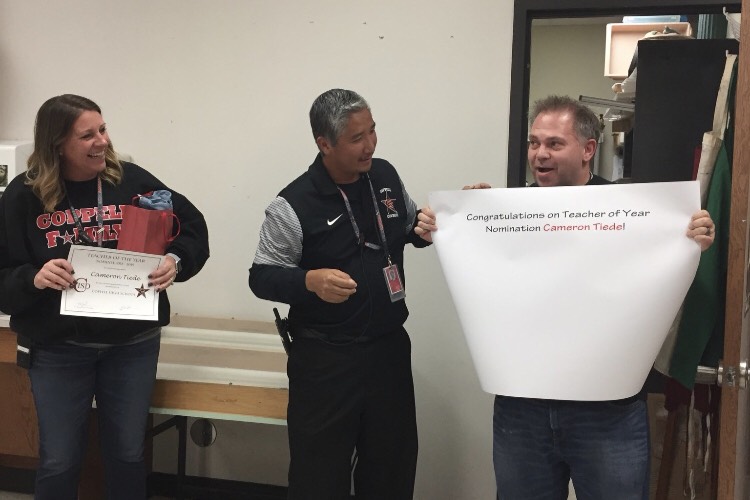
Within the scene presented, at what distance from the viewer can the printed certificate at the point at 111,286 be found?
74.3 inches

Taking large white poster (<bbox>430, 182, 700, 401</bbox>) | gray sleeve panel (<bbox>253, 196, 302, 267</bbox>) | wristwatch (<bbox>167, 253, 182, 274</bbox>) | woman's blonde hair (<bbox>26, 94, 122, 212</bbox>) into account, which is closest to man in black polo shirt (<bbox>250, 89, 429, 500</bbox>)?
gray sleeve panel (<bbox>253, 196, 302, 267</bbox>)

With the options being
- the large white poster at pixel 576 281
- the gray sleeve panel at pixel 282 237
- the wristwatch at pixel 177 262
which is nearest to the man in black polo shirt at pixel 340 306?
the gray sleeve panel at pixel 282 237

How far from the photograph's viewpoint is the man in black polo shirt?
6.14 feet

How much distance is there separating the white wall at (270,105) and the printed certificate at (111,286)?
876mm

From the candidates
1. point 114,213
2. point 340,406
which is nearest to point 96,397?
point 114,213

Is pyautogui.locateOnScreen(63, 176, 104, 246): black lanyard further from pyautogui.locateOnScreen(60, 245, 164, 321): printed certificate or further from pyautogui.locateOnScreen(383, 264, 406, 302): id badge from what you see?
pyautogui.locateOnScreen(383, 264, 406, 302): id badge

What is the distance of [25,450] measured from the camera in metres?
2.73

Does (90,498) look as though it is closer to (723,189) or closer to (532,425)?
(532,425)

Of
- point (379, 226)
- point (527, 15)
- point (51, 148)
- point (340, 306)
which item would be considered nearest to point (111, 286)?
point (51, 148)

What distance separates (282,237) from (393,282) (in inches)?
13.0

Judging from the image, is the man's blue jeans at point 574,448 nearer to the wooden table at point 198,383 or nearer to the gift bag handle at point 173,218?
the wooden table at point 198,383

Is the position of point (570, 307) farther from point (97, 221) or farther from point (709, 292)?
point (97, 221)

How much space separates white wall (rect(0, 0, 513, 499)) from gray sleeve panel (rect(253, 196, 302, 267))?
853 millimetres

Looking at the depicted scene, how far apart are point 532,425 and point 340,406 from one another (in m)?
0.59
